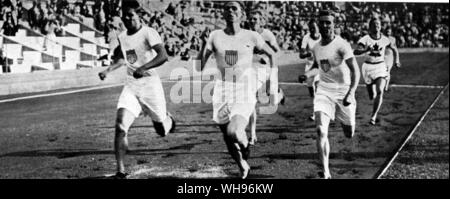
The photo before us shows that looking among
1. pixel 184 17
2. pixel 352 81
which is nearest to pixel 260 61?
pixel 352 81

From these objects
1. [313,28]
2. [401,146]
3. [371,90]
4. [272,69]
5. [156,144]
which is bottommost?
[401,146]

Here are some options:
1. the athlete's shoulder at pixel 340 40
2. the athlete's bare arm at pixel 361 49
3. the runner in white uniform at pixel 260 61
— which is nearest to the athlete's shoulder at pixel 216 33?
the runner in white uniform at pixel 260 61

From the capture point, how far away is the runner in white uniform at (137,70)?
3.83 meters

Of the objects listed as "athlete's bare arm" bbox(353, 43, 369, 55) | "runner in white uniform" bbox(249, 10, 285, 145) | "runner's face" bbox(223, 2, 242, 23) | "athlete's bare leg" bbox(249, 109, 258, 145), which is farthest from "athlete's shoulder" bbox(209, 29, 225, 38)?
"athlete's bare arm" bbox(353, 43, 369, 55)

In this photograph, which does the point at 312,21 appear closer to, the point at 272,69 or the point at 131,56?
the point at 272,69

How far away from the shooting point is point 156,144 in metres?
4.29

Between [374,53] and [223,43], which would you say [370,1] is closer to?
[374,53]

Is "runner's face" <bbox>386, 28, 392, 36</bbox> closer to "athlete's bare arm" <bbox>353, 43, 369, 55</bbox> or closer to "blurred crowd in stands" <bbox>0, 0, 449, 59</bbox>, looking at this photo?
"blurred crowd in stands" <bbox>0, 0, 449, 59</bbox>

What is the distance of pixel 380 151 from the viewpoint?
488cm

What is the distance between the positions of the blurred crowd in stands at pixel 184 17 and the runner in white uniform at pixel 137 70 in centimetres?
16

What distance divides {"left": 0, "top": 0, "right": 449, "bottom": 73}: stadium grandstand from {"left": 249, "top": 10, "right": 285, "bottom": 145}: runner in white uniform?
0.19 meters

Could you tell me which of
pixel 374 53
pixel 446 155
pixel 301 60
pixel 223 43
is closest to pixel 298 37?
pixel 301 60

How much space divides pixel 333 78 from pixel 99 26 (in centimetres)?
197

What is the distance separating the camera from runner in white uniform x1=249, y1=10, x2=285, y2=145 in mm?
4004
